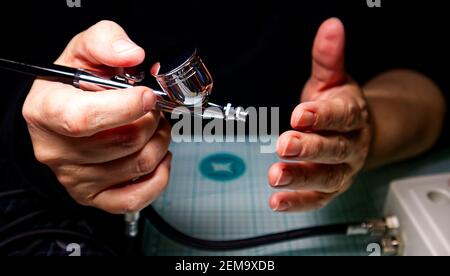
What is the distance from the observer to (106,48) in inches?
14.0

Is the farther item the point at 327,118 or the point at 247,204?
the point at 247,204

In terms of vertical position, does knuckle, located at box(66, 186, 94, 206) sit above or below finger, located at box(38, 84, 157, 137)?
below

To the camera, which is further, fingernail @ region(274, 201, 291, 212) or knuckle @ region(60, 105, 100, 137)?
fingernail @ region(274, 201, 291, 212)

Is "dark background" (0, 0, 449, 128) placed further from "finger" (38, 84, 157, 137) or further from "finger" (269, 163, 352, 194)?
"finger" (38, 84, 157, 137)

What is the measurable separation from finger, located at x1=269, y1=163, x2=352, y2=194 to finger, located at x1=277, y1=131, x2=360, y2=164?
1 cm

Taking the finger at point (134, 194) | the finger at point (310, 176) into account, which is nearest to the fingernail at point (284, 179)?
the finger at point (310, 176)

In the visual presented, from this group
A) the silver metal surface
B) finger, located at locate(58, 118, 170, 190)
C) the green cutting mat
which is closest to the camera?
the silver metal surface

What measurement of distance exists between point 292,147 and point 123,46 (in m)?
0.19

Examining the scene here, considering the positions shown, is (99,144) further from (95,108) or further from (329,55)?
(329,55)

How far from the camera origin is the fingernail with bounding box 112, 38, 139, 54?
0.35 metres

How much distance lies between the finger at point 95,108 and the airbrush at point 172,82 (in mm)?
13

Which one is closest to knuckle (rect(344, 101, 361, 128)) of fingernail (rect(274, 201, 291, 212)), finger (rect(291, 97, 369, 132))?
finger (rect(291, 97, 369, 132))

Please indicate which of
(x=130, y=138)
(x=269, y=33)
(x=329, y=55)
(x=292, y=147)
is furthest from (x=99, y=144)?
(x=269, y=33)

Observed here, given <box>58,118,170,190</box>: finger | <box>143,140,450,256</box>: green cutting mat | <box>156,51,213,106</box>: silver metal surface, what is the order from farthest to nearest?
<box>143,140,450,256</box>: green cutting mat → <box>58,118,170,190</box>: finger → <box>156,51,213,106</box>: silver metal surface
